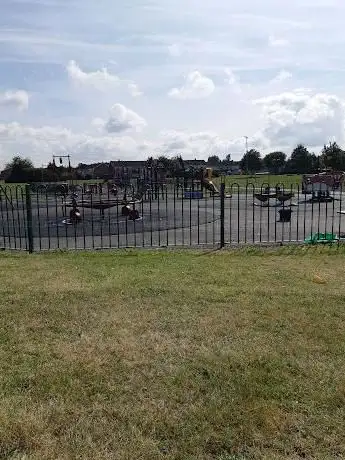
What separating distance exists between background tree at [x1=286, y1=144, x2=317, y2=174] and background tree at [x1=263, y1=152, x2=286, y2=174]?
11.8 m

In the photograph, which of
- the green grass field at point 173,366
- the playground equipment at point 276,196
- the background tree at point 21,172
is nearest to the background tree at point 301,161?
the background tree at point 21,172

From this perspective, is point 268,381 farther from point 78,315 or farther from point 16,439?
point 78,315

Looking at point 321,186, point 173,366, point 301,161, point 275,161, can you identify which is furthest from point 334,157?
point 173,366

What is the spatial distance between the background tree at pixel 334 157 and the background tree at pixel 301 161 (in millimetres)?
9926

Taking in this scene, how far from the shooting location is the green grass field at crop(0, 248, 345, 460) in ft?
10.6

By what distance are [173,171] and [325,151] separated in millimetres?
48078

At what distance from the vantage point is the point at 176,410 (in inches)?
141

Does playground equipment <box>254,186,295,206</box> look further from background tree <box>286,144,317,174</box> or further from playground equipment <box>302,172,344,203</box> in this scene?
background tree <box>286,144,317,174</box>

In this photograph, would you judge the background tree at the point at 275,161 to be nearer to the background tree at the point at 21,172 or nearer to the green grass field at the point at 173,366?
the background tree at the point at 21,172

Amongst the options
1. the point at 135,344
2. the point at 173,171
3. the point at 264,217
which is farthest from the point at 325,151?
the point at 135,344

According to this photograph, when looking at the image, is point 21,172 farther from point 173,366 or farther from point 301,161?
point 173,366

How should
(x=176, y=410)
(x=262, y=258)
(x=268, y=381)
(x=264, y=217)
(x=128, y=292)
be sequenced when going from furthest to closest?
(x=264, y=217), (x=262, y=258), (x=128, y=292), (x=268, y=381), (x=176, y=410)

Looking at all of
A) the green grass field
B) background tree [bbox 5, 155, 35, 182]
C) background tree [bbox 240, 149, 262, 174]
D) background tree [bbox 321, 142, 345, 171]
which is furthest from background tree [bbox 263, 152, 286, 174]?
the green grass field

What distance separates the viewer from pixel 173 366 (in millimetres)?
4332
